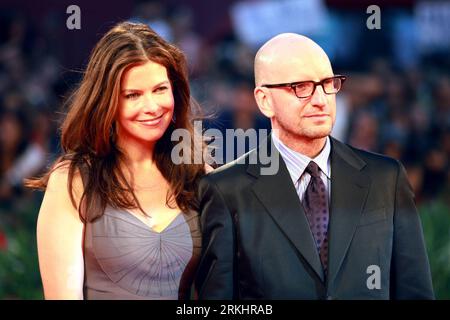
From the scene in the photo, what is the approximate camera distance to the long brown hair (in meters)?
3.03

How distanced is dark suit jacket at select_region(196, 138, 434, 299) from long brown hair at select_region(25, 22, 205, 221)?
314 millimetres

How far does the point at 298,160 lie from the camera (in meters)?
2.86

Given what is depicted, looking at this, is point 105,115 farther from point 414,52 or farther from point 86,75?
point 414,52

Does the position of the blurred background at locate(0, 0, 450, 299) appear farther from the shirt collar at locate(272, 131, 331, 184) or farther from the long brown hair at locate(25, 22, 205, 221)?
the shirt collar at locate(272, 131, 331, 184)

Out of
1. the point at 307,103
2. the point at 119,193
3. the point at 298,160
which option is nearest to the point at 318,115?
the point at 307,103

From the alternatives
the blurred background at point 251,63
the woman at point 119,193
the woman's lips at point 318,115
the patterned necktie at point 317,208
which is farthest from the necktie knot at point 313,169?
the blurred background at point 251,63

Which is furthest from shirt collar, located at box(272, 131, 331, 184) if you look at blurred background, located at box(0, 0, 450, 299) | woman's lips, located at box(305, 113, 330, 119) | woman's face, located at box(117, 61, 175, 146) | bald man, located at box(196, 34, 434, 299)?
blurred background, located at box(0, 0, 450, 299)

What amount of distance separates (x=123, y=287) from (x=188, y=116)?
0.59 meters

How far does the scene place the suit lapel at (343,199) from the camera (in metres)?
2.78

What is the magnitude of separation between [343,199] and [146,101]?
0.67 meters

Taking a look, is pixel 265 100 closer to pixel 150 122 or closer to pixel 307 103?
pixel 307 103

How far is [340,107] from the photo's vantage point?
22.1ft

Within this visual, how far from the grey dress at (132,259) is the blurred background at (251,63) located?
11.1ft
